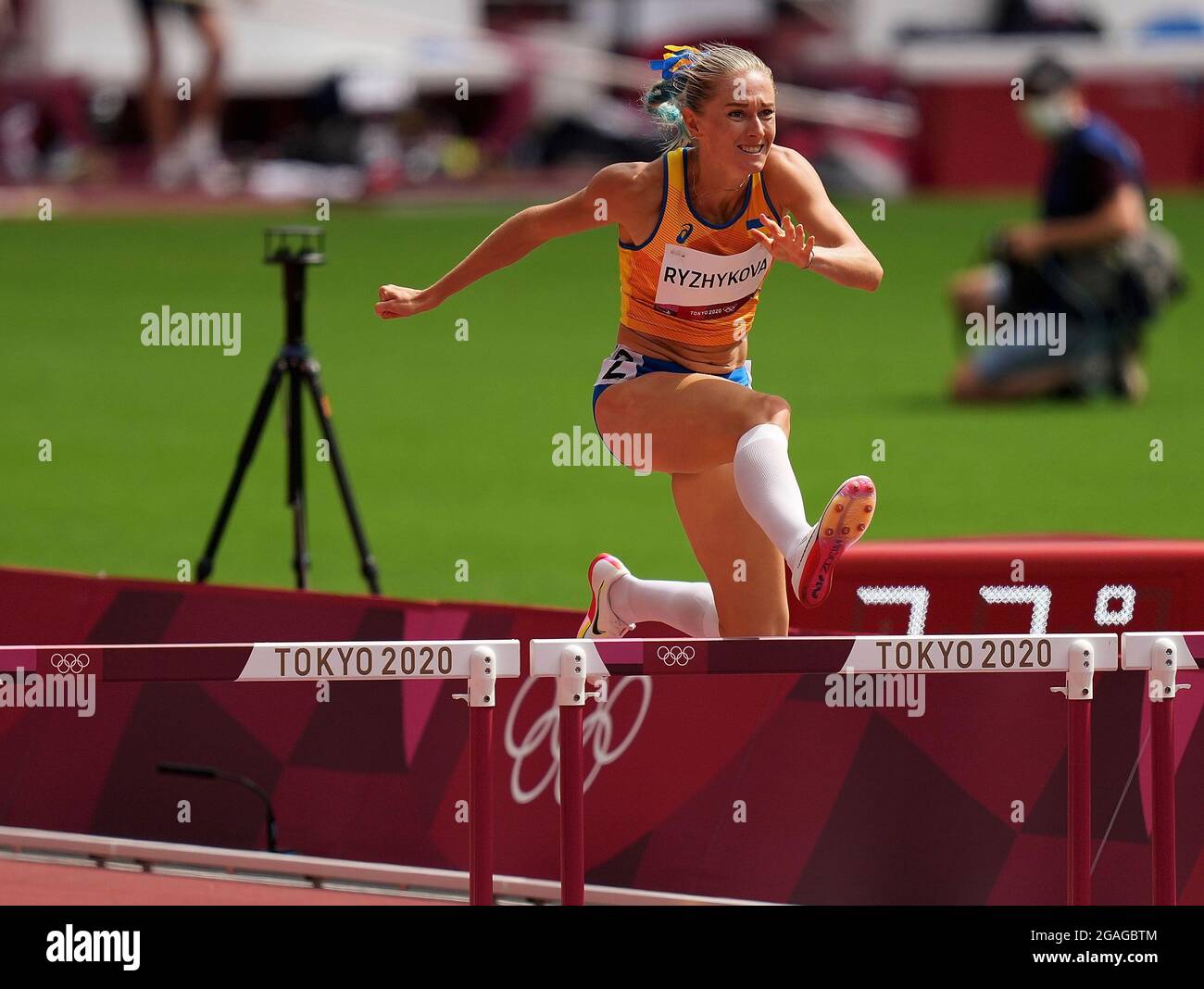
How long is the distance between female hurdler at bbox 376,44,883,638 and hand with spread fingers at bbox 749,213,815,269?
0.16 metres

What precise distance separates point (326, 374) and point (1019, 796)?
12060 millimetres

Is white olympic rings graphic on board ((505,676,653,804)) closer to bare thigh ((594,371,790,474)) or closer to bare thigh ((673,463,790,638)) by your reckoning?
bare thigh ((673,463,790,638))

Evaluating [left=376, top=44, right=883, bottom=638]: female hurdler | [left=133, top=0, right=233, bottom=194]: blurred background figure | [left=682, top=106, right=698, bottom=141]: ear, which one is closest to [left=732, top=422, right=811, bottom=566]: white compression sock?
[left=376, top=44, right=883, bottom=638]: female hurdler

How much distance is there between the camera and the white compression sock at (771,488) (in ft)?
20.4

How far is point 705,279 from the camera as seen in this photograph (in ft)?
21.4

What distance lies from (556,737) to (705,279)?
4.91ft

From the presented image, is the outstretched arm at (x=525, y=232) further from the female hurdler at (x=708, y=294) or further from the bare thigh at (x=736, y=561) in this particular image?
the bare thigh at (x=736, y=561)

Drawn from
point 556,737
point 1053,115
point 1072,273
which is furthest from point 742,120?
point 1072,273

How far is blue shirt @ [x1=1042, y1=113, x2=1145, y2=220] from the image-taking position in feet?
50.1

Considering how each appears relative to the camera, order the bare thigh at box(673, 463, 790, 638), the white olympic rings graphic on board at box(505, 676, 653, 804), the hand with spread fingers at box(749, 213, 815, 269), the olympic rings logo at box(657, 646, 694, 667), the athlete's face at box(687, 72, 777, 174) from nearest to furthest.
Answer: the olympic rings logo at box(657, 646, 694, 667), the hand with spread fingers at box(749, 213, 815, 269), the athlete's face at box(687, 72, 777, 174), the bare thigh at box(673, 463, 790, 638), the white olympic rings graphic on board at box(505, 676, 653, 804)

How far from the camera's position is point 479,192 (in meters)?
30.0

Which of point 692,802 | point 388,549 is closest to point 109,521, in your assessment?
point 388,549

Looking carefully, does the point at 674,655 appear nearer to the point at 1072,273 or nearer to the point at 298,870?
the point at 298,870
